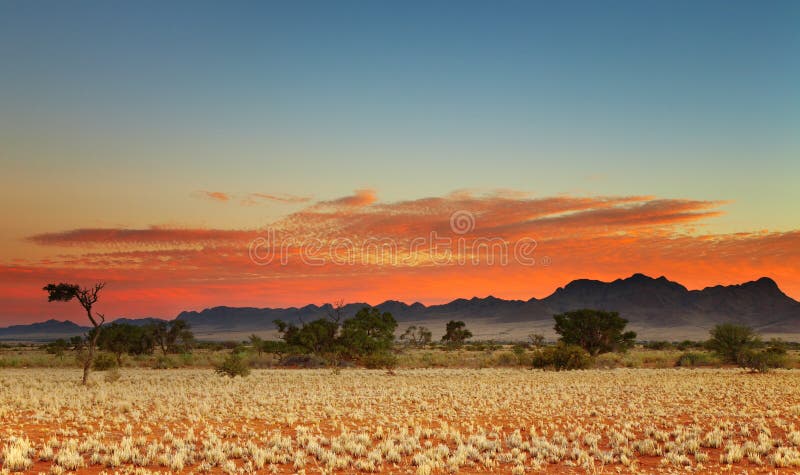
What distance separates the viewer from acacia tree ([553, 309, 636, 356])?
65500 millimetres

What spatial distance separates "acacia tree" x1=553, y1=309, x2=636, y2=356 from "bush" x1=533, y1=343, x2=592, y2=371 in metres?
14.0

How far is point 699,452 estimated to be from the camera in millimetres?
13945

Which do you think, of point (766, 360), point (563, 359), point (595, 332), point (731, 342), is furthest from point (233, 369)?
point (731, 342)

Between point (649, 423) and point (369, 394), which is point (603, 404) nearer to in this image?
point (649, 423)

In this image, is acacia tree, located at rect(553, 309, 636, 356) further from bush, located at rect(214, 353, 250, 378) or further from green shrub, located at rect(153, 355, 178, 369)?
green shrub, located at rect(153, 355, 178, 369)

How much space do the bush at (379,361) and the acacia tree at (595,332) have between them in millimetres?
22425

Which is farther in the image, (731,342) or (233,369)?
(731,342)

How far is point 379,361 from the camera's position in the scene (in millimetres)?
51312

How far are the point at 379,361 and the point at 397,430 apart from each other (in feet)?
113

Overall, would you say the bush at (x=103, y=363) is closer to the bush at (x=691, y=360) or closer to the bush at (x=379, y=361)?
the bush at (x=379, y=361)

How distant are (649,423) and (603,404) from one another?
17.0ft

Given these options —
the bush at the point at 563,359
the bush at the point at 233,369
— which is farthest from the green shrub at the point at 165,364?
the bush at the point at 563,359

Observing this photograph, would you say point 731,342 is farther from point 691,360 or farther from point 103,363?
point 103,363

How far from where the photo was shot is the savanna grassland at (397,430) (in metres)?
12.9
